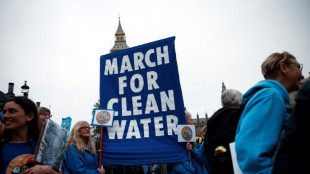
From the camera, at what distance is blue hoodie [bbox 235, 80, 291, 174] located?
1.37m

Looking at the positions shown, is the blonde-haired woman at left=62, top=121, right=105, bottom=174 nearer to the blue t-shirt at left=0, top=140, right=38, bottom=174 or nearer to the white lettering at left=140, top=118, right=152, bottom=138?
the white lettering at left=140, top=118, right=152, bottom=138

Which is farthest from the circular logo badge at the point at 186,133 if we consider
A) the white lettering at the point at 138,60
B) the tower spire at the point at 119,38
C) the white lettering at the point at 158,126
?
the tower spire at the point at 119,38

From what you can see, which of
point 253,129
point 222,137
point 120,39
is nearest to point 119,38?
point 120,39

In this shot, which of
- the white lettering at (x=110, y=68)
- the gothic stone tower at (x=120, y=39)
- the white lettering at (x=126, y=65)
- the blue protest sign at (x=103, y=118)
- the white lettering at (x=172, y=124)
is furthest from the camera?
the gothic stone tower at (x=120, y=39)

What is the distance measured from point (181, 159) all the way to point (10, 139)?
287 cm

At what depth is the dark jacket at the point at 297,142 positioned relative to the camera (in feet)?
3.46

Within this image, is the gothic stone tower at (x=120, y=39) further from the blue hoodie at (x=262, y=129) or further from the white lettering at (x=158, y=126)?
the blue hoodie at (x=262, y=129)

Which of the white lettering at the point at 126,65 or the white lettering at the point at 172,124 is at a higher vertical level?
the white lettering at the point at 126,65

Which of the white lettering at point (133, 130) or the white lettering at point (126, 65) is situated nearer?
the white lettering at point (133, 130)

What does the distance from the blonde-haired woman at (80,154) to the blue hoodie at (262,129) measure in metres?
2.83

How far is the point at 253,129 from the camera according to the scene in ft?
4.88

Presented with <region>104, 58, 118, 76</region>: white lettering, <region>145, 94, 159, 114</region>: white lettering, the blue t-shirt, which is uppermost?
<region>104, 58, 118, 76</region>: white lettering

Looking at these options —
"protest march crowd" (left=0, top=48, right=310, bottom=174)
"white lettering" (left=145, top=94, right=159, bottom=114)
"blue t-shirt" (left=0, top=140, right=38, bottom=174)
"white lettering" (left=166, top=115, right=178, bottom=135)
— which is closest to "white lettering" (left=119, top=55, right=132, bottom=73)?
"white lettering" (left=145, top=94, right=159, bottom=114)

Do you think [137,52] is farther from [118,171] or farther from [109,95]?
[118,171]
